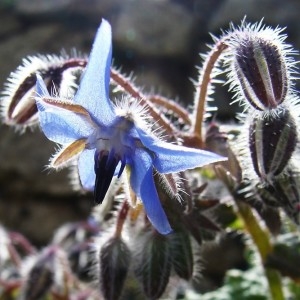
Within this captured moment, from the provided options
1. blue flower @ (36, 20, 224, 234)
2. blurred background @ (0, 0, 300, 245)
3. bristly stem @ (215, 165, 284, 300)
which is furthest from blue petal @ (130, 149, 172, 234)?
blurred background @ (0, 0, 300, 245)

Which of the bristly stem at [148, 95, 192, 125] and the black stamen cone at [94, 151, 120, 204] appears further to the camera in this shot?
the bristly stem at [148, 95, 192, 125]

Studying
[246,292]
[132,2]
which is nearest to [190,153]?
[246,292]

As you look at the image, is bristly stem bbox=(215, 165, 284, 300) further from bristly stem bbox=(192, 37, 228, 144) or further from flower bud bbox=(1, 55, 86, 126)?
flower bud bbox=(1, 55, 86, 126)

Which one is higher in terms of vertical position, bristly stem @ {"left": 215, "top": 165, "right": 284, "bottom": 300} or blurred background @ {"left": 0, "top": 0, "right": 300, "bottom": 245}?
blurred background @ {"left": 0, "top": 0, "right": 300, "bottom": 245}

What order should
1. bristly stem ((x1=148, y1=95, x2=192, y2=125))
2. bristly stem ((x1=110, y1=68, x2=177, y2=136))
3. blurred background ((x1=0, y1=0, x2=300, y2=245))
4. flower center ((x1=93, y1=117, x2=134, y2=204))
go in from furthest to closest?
1. blurred background ((x1=0, y1=0, x2=300, y2=245))
2. bristly stem ((x1=148, y1=95, x2=192, y2=125))
3. bristly stem ((x1=110, y1=68, x2=177, y2=136))
4. flower center ((x1=93, y1=117, x2=134, y2=204))

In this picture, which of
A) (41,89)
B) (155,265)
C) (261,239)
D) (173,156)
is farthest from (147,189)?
(261,239)

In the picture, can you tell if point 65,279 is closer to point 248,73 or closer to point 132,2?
point 248,73
